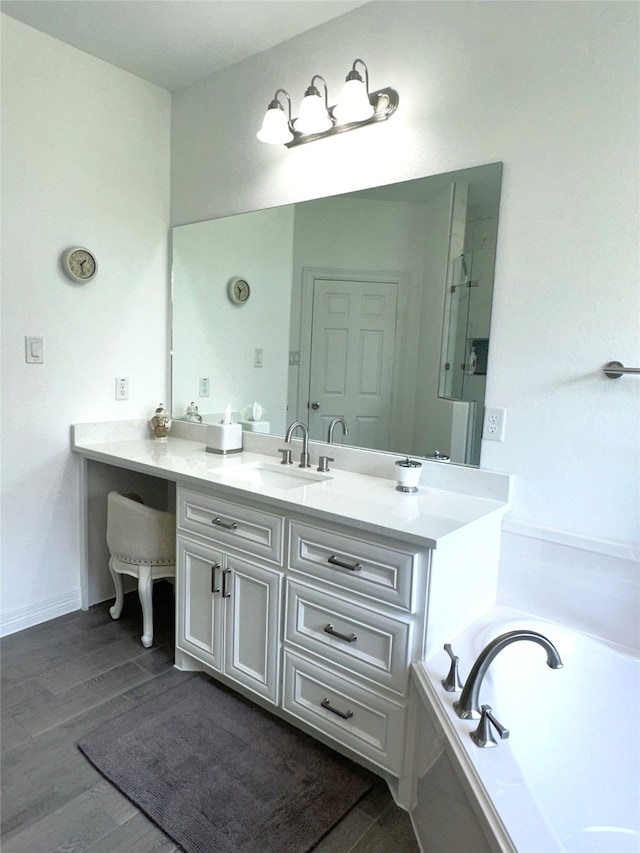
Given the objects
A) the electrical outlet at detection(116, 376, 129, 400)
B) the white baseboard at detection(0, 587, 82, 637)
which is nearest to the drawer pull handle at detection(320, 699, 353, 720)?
the white baseboard at detection(0, 587, 82, 637)

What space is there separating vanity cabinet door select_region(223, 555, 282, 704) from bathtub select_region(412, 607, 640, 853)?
0.54 m

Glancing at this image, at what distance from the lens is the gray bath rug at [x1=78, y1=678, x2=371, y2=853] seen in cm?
143

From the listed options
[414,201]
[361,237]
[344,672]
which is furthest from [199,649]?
[414,201]

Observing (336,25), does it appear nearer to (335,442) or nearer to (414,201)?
(414,201)

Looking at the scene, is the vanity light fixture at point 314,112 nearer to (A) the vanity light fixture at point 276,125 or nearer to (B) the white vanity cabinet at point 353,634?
(A) the vanity light fixture at point 276,125

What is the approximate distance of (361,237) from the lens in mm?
2117

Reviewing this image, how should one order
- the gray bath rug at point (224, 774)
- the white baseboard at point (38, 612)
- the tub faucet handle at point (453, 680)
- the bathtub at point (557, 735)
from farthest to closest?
1. the white baseboard at point (38, 612)
2. the gray bath rug at point (224, 774)
3. the tub faucet handle at point (453, 680)
4. the bathtub at point (557, 735)

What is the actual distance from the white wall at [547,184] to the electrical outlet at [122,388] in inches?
60.5

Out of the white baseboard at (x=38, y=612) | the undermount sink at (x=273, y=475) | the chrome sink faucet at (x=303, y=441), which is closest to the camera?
the undermount sink at (x=273, y=475)

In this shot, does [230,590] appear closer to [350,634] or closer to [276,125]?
[350,634]

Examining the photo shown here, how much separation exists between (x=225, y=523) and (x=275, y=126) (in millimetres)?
1576

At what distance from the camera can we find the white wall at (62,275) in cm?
225

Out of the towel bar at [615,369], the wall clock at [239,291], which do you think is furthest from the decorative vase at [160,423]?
the towel bar at [615,369]

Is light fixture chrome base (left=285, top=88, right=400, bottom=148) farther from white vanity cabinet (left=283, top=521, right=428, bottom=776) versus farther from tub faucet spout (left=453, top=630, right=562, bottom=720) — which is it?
tub faucet spout (left=453, top=630, right=562, bottom=720)
